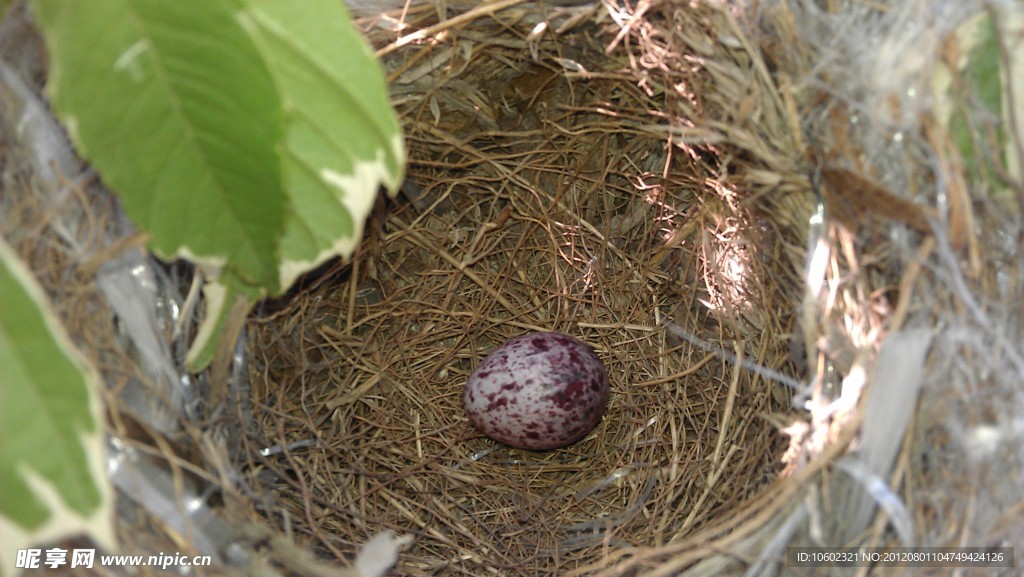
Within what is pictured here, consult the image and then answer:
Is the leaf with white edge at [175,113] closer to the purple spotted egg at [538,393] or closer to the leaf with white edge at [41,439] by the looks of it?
the leaf with white edge at [41,439]

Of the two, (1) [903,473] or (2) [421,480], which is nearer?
(1) [903,473]

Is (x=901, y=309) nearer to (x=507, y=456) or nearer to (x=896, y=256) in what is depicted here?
(x=896, y=256)

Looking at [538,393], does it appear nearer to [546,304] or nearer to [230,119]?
[546,304]

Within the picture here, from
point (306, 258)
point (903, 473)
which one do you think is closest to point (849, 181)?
point (903, 473)

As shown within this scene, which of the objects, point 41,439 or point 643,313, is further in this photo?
point 643,313

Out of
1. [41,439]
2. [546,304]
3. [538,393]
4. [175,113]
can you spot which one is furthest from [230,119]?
[546,304]

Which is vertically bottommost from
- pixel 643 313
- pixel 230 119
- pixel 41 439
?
pixel 643 313

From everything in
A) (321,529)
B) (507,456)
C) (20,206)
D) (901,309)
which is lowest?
(507,456)

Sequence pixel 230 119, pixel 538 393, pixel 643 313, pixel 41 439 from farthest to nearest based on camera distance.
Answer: pixel 643 313, pixel 538 393, pixel 230 119, pixel 41 439
